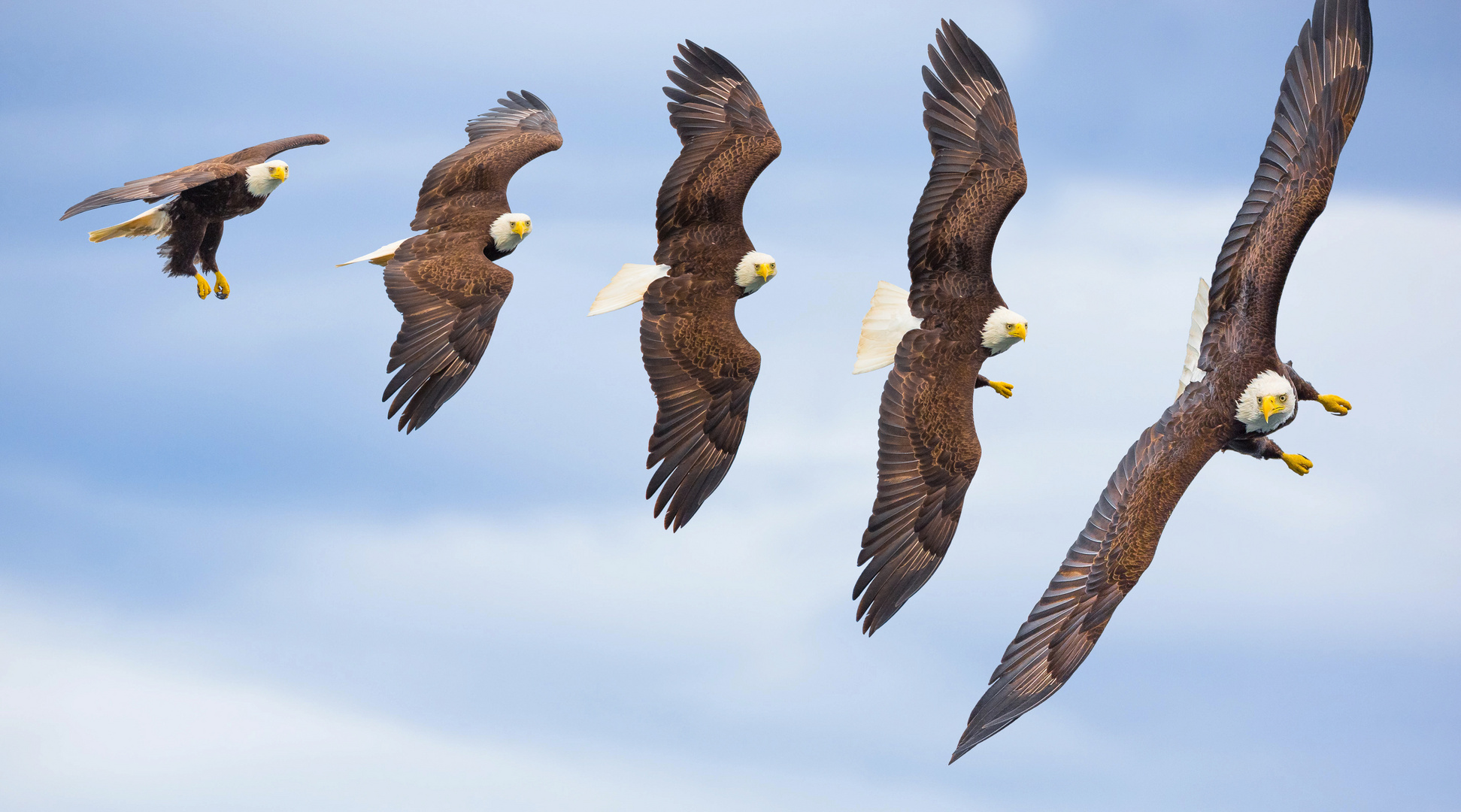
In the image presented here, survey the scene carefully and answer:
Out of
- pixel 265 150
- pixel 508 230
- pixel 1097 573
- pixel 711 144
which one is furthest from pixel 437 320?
pixel 1097 573

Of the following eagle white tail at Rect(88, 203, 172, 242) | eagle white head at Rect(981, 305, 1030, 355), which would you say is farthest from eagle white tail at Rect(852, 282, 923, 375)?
eagle white tail at Rect(88, 203, 172, 242)

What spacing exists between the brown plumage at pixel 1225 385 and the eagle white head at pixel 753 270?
377 centimetres

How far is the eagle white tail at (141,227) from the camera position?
53.5 feet

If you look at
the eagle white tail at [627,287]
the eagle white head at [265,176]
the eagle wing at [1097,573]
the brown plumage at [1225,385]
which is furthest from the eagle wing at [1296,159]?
the eagle white head at [265,176]

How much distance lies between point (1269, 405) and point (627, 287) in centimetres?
561

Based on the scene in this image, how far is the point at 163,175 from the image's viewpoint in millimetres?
15508

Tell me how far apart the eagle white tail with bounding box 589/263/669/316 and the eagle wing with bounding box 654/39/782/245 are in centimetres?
33

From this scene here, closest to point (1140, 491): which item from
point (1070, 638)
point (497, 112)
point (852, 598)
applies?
point (1070, 638)

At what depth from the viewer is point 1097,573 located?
42.8ft

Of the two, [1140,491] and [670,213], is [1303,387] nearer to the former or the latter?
[1140,491]

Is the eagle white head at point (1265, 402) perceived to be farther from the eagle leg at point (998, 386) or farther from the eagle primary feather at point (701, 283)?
the eagle primary feather at point (701, 283)

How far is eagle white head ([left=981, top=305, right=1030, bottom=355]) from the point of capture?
14750 millimetres

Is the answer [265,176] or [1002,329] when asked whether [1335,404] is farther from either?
[265,176]

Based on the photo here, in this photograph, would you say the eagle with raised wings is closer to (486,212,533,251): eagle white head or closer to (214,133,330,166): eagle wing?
(486,212,533,251): eagle white head
